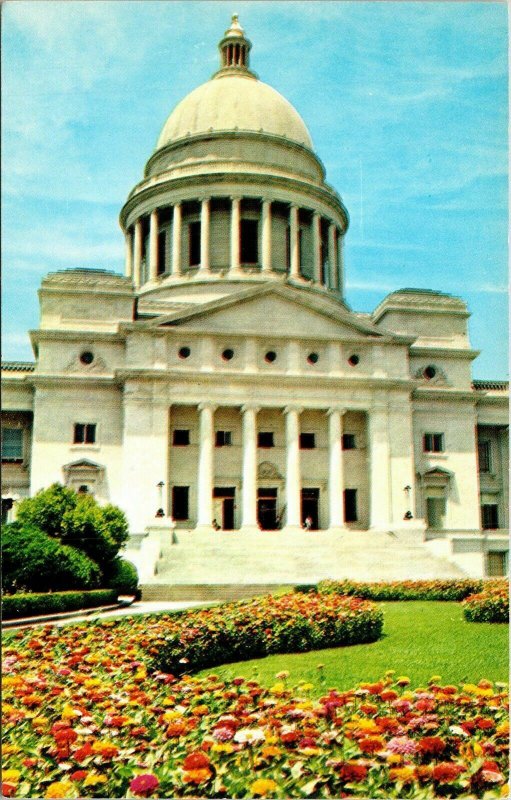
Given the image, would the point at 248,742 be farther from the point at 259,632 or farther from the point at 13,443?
the point at 13,443

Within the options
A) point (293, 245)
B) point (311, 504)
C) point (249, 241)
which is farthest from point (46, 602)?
point (249, 241)

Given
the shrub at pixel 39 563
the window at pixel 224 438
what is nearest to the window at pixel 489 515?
the window at pixel 224 438

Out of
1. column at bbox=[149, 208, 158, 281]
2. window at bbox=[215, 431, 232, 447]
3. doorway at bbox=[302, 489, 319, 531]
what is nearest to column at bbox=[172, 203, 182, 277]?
column at bbox=[149, 208, 158, 281]

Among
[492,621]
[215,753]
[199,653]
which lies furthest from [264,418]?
[215,753]

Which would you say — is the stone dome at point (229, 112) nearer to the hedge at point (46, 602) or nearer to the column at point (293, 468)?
the column at point (293, 468)

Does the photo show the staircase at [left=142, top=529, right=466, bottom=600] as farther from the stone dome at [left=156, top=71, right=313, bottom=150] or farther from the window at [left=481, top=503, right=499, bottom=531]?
the stone dome at [left=156, top=71, right=313, bottom=150]

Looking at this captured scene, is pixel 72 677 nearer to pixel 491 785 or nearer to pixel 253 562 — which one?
pixel 491 785
